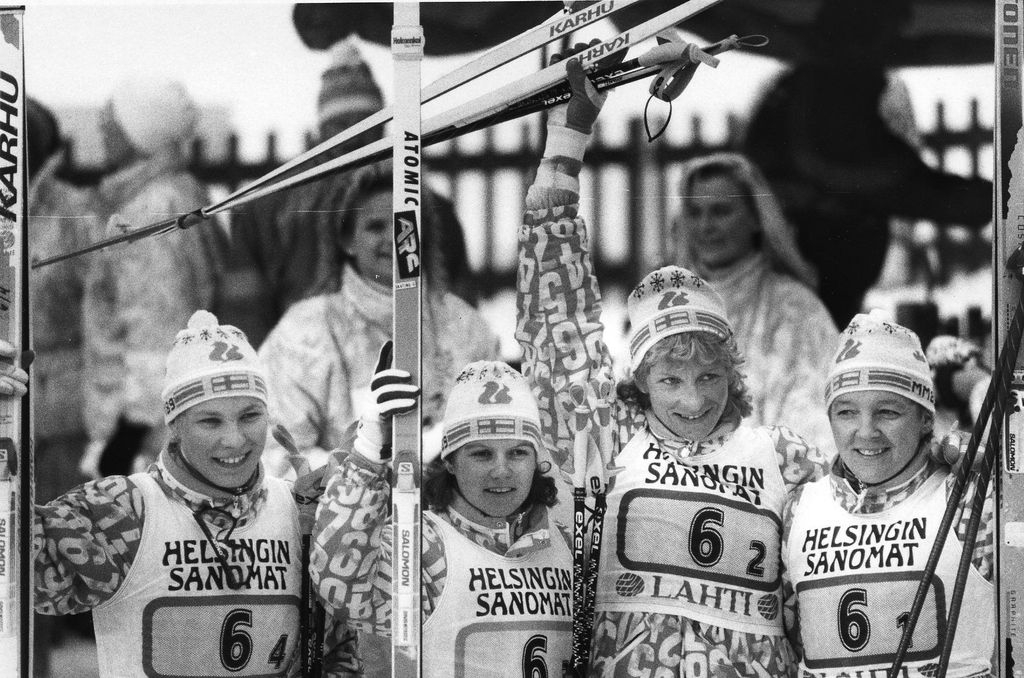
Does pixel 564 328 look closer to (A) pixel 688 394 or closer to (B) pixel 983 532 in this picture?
(A) pixel 688 394

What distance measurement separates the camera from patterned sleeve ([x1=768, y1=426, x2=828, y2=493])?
13.9ft

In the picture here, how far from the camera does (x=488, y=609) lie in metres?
4.13

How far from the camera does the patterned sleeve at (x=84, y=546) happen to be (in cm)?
404

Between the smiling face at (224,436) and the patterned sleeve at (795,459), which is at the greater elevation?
the smiling face at (224,436)

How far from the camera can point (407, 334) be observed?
3943mm

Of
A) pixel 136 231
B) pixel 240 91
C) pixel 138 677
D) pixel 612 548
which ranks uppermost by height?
pixel 240 91

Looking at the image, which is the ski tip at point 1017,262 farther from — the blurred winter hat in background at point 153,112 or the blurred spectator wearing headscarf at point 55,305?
the blurred spectator wearing headscarf at point 55,305

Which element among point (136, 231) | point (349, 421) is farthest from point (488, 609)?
point (136, 231)

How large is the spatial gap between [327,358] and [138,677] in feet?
4.08

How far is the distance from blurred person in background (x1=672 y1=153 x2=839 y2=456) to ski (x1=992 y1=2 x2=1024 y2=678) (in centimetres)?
59

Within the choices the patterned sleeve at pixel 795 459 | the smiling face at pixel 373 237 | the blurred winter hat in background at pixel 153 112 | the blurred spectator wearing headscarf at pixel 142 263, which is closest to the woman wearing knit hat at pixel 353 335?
the smiling face at pixel 373 237

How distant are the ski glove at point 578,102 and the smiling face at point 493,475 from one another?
1123 millimetres

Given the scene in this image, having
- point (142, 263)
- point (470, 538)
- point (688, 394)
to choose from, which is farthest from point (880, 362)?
point (142, 263)

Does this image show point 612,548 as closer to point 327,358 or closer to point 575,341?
point 575,341
